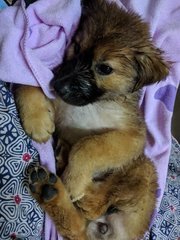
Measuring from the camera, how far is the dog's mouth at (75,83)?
1372 mm

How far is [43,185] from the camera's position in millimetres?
1376

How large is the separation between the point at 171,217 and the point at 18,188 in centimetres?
83

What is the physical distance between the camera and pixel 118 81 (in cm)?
145

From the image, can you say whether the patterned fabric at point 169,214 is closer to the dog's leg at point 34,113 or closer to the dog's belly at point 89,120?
the dog's belly at point 89,120

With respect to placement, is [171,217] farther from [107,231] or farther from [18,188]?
[18,188]

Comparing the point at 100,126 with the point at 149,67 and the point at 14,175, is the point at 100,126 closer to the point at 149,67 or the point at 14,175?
the point at 149,67

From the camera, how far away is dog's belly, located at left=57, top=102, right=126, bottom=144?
1.55 meters

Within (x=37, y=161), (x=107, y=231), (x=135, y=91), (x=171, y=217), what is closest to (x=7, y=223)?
(x=37, y=161)

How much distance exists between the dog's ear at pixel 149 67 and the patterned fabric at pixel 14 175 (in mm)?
431

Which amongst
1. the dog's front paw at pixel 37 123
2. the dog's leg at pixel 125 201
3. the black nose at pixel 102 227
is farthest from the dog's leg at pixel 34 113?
the black nose at pixel 102 227

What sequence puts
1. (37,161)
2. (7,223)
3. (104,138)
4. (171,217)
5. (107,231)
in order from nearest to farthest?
1. (7,223)
2. (37,161)
3. (104,138)
4. (107,231)
5. (171,217)

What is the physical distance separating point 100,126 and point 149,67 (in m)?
0.27

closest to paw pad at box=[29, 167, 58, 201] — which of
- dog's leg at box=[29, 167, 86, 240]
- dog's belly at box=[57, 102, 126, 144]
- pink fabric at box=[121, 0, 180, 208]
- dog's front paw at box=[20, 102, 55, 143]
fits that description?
dog's leg at box=[29, 167, 86, 240]

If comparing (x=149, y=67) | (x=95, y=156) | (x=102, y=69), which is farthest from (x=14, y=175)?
Result: (x=149, y=67)
